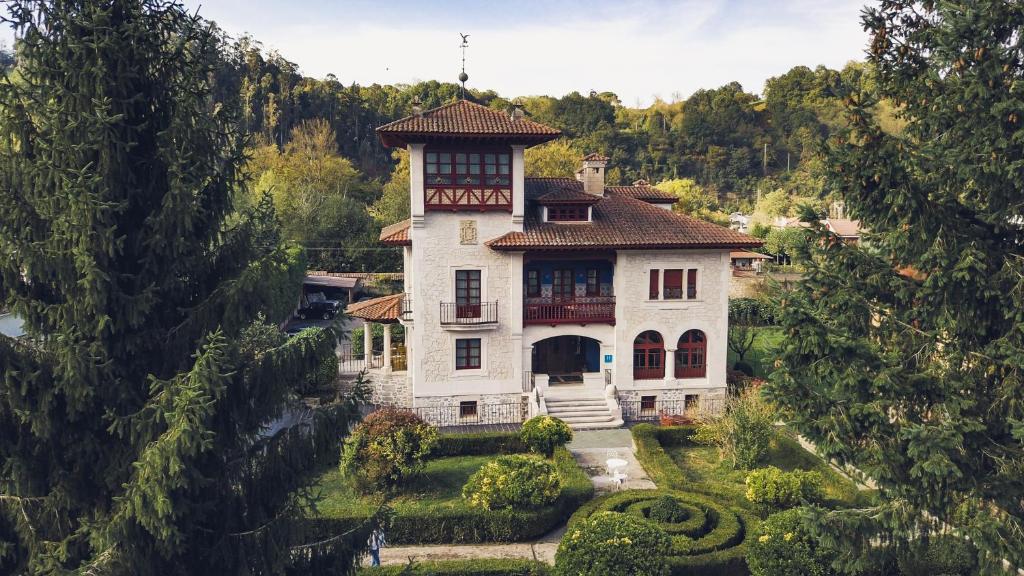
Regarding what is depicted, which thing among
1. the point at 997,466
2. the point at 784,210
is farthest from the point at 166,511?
the point at 784,210

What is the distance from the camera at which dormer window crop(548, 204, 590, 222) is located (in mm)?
24219

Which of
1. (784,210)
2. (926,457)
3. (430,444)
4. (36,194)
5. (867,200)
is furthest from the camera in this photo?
(784,210)

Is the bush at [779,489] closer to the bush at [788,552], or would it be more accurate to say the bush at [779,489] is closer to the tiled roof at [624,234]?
the bush at [788,552]

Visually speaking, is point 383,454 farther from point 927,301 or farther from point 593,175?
point 593,175

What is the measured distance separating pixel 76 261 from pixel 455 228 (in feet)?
53.9

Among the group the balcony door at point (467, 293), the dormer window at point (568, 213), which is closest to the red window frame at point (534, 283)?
the dormer window at point (568, 213)

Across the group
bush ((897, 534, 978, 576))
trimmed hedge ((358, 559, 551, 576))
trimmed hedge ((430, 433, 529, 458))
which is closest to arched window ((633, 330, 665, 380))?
trimmed hedge ((430, 433, 529, 458))

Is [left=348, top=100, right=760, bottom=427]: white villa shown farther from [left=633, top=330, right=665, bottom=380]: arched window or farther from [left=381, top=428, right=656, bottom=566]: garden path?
[left=381, top=428, right=656, bottom=566]: garden path

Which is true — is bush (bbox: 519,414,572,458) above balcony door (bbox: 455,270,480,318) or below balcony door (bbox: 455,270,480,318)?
below

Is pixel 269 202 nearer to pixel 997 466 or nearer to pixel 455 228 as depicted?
pixel 997 466

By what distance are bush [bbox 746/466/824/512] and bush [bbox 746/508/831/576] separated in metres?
3.16

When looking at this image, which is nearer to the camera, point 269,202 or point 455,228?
point 269,202

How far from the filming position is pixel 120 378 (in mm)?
7516

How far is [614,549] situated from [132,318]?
8.14m
